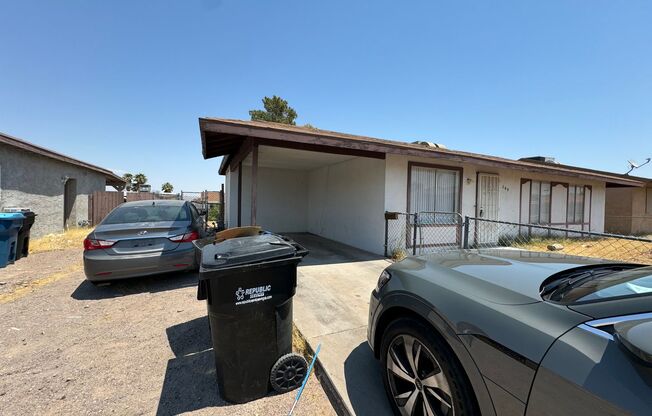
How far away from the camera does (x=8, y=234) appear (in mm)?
6102

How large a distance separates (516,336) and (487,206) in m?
8.80

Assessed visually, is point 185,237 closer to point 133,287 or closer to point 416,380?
point 133,287

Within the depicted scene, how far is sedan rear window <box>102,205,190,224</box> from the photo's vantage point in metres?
4.92

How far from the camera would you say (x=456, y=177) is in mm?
8414

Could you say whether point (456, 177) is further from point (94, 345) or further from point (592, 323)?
point (94, 345)

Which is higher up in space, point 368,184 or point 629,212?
point 368,184

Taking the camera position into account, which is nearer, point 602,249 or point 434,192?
point 434,192

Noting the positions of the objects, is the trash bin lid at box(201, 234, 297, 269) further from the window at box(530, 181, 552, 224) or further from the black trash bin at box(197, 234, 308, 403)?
the window at box(530, 181, 552, 224)

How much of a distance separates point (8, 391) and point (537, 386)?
3702mm

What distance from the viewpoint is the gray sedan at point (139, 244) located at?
4.33m

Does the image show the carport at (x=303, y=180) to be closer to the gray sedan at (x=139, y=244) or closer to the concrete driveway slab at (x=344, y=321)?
the gray sedan at (x=139, y=244)

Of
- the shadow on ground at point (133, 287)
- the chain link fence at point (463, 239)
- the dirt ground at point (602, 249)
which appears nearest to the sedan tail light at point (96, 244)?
the shadow on ground at point (133, 287)

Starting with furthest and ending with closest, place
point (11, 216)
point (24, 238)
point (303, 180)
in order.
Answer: point (303, 180)
point (24, 238)
point (11, 216)

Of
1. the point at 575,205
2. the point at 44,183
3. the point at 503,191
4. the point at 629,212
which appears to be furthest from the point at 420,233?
the point at 629,212
